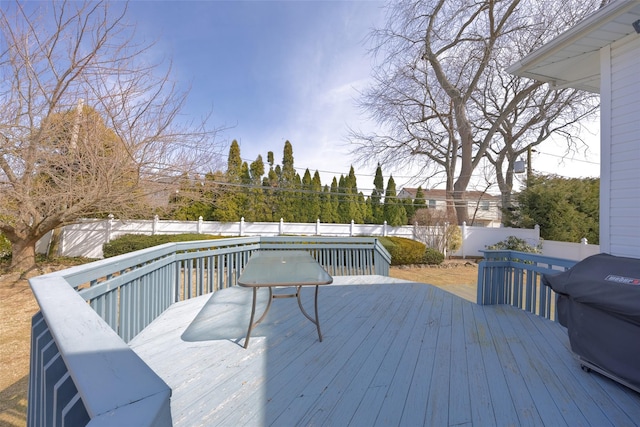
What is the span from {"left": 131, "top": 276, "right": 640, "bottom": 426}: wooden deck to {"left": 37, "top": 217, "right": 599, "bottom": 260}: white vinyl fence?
7.10m

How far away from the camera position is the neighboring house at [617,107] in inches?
100

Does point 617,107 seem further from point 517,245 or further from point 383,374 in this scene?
point 517,245

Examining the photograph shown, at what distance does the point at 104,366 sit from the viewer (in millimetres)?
637

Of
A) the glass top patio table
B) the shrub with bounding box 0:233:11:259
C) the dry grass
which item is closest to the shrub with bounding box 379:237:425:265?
the dry grass

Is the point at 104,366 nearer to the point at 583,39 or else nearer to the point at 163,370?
the point at 163,370

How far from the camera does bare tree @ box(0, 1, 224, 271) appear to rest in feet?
14.6

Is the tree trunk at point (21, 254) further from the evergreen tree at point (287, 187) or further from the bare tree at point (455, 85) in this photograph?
the bare tree at point (455, 85)

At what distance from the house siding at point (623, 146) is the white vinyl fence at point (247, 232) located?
21.6ft

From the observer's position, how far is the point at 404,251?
10.2 metres

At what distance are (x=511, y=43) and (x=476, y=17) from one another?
5.28ft

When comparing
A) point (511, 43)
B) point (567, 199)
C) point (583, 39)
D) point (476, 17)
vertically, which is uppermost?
point (476, 17)

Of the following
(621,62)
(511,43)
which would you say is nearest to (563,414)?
(621,62)

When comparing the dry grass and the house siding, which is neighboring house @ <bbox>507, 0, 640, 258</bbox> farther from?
the dry grass

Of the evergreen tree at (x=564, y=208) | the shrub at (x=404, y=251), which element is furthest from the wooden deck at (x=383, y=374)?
the evergreen tree at (x=564, y=208)
